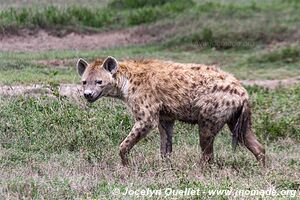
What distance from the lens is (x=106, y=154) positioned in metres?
7.75

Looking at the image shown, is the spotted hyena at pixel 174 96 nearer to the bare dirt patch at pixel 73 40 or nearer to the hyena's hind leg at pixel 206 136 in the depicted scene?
the hyena's hind leg at pixel 206 136

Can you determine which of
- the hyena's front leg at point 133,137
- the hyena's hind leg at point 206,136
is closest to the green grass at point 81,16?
the hyena's front leg at point 133,137

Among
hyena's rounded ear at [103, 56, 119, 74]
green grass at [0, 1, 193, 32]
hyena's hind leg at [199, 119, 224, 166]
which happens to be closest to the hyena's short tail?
hyena's hind leg at [199, 119, 224, 166]

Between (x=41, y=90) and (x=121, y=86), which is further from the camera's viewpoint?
(x=41, y=90)

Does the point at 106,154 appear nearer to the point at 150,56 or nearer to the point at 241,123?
the point at 241,123

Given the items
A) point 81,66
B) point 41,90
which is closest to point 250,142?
point 81,66

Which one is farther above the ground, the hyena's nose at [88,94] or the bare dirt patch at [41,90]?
the hyena's nose at [88,94]

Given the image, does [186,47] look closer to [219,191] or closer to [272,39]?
[272,39]

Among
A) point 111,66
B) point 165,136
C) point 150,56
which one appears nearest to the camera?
point 111,66

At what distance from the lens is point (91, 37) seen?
608 inches

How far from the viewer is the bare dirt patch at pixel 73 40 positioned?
13789mm

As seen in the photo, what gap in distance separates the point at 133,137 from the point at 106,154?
524 mm

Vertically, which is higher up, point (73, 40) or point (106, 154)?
point (106, 154)

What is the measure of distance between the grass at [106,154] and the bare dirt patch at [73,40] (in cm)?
448
